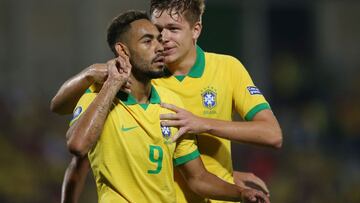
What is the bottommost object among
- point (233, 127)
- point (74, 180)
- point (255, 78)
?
point (255, 78)

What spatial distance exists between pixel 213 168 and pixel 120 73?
3.20 feet

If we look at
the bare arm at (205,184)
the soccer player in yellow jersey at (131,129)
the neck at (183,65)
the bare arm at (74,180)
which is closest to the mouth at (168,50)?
the neck at (183,65)

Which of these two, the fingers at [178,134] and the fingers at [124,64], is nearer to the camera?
the fingers at [124,64]

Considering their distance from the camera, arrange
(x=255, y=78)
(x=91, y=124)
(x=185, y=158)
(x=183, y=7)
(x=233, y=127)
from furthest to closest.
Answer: (x=255, y=78) < (x=183, y=7) < (x=233, y=127) < (x=185, y=158) < (x=91, y=124)

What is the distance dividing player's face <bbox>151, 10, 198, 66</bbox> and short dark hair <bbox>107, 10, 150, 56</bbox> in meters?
0.34

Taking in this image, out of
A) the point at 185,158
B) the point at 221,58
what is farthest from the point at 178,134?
the point at 221,58

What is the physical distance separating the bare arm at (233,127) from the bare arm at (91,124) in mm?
384

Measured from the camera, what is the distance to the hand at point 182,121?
4824 millimetres

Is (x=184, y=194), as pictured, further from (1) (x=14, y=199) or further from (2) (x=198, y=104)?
(1) (x=14, y=199)

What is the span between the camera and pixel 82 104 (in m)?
4.72

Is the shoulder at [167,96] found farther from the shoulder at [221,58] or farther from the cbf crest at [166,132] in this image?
the shoulder at [221,58]

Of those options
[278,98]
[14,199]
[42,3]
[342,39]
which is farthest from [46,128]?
[342,39]

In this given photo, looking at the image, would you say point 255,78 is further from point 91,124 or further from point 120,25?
point 91,124

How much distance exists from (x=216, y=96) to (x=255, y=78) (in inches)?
313
